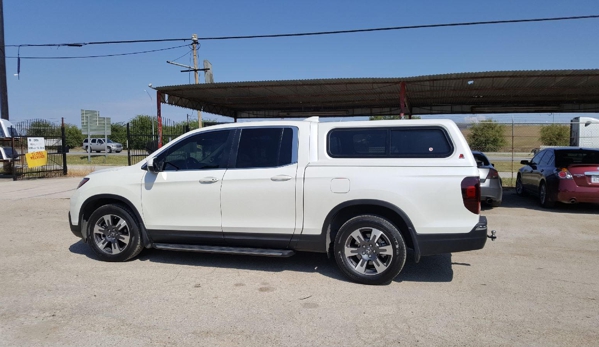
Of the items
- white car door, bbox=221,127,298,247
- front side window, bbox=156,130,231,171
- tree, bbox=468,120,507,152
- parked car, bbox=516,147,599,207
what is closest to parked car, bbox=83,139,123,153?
tree, bbox=468,120,507,152

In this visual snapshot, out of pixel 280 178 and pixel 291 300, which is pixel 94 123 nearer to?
pixel 280 178

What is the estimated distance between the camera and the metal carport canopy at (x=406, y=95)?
1187cm

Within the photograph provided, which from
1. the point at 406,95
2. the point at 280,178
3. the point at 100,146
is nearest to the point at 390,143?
the point at 280,178

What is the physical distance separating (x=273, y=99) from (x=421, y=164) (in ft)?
39.9

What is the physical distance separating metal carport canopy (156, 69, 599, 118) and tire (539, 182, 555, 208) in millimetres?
2737

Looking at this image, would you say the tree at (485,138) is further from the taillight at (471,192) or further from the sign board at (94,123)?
the sign board at (94,123)

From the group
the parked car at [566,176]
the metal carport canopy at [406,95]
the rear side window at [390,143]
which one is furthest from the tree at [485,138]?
the rear side window at [390,143]

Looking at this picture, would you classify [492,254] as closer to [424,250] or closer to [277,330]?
[424,250]

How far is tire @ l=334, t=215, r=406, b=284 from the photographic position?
5031 millimetres

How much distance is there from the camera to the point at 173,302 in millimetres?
4652

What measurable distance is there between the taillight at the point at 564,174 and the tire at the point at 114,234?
8916 millimetres

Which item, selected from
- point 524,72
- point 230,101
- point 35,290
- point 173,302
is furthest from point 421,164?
point 230,101

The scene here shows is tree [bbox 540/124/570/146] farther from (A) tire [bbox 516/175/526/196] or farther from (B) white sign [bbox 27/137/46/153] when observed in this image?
(B) white sign [bbox 27/137/46/153]

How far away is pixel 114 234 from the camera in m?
6.07
